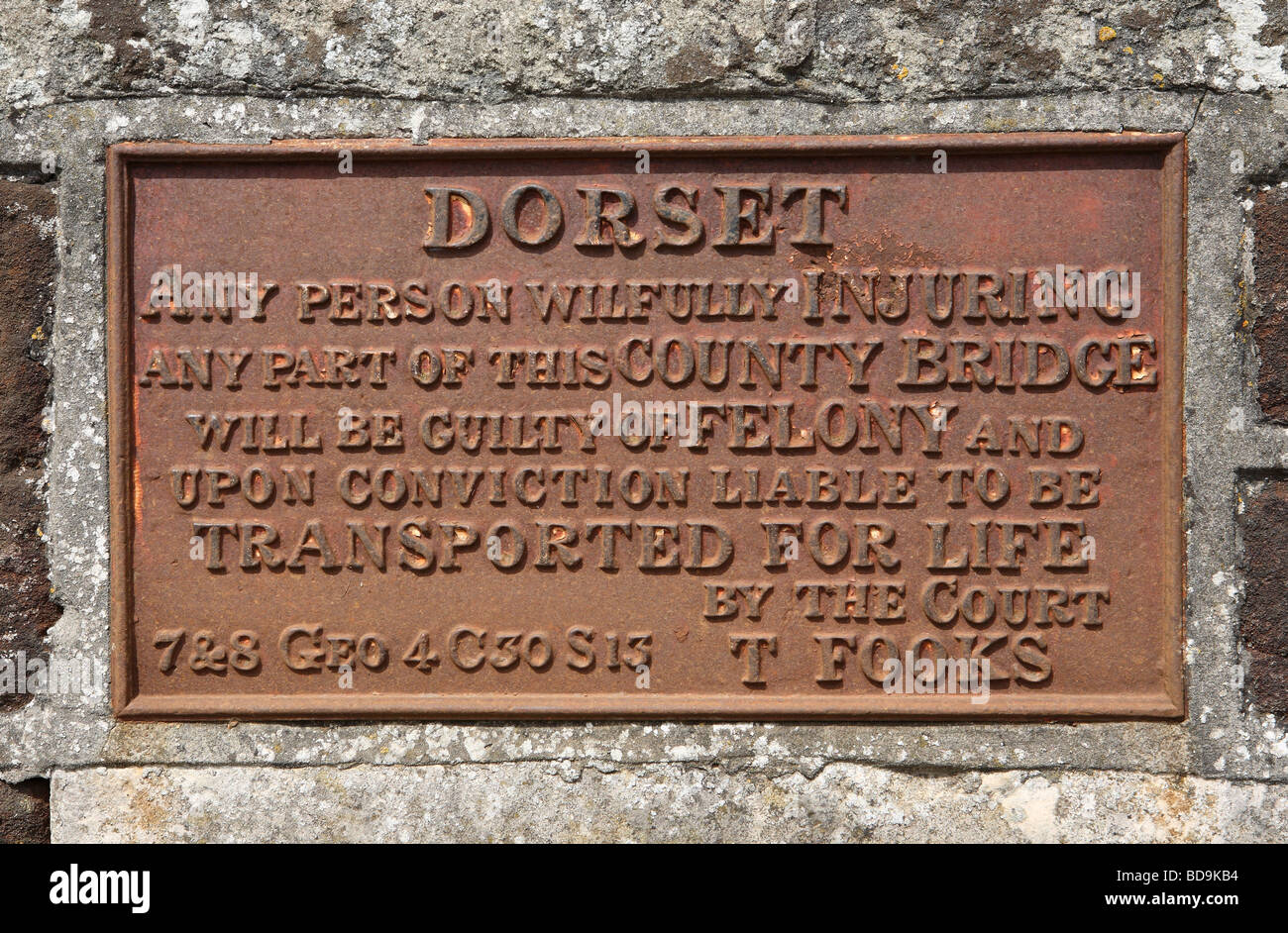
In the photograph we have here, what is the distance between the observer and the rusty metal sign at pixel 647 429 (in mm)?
2258

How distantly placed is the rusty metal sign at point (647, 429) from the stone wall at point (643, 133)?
0.25ft

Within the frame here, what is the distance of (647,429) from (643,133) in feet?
2.29

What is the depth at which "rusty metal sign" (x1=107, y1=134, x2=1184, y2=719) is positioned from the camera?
2.26 m

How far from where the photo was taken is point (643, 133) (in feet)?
7.46

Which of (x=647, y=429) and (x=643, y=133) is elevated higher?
(x=643, y=133)

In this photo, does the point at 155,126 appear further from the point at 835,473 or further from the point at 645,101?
the point at 835,473

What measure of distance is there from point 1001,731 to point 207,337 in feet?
6.94

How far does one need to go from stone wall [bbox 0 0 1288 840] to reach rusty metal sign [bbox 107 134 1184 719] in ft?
0.25

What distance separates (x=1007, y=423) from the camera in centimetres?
228

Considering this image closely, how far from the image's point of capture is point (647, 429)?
2.30 meters

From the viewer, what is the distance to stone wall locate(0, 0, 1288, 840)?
87.9 inches

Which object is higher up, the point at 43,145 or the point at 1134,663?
→ the point at 43,145

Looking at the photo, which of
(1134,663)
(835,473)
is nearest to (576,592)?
(835,473)

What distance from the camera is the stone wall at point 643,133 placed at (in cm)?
223
